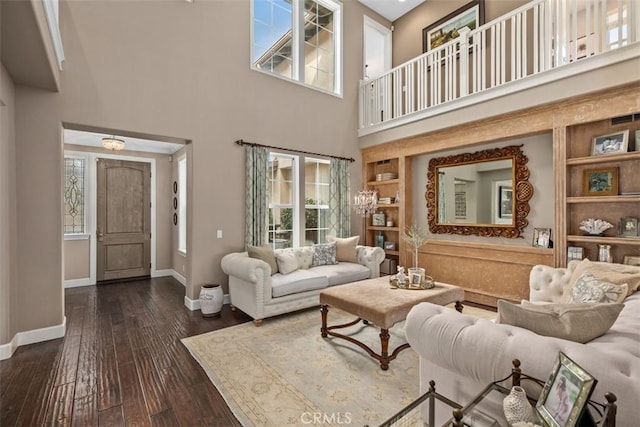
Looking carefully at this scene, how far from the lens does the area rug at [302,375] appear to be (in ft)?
6.75

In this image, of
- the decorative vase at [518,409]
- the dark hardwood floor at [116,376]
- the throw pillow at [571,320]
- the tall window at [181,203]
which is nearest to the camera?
the decorative vase at [518,409]

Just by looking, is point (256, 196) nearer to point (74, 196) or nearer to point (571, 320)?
point (74, 196)

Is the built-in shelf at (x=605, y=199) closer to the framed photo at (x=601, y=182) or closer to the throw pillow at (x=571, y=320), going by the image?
the framed photo at (x=601, y=182)

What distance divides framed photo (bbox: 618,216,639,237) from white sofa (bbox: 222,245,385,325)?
3105mm

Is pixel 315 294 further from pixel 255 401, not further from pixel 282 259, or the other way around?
pixel 255 401

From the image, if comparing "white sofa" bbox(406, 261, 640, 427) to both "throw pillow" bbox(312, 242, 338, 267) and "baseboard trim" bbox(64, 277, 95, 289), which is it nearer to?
"throw pillow" bbox(312, 242, 338, 267)

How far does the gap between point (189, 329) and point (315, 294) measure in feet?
5.27

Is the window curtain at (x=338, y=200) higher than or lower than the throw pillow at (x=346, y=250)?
Answer: higher

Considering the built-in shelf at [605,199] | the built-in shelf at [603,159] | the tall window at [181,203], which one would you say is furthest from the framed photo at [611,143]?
the tall window at [181,203]

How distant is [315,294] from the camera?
412 centimetres

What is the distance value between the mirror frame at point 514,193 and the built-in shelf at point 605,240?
0.63 metres

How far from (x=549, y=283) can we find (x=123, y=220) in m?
6.88

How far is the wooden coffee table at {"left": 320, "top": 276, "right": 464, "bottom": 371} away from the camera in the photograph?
265 centimetres

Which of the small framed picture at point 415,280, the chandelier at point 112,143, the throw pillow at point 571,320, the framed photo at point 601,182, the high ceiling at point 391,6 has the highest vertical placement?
the high ceiling at point 391,6
